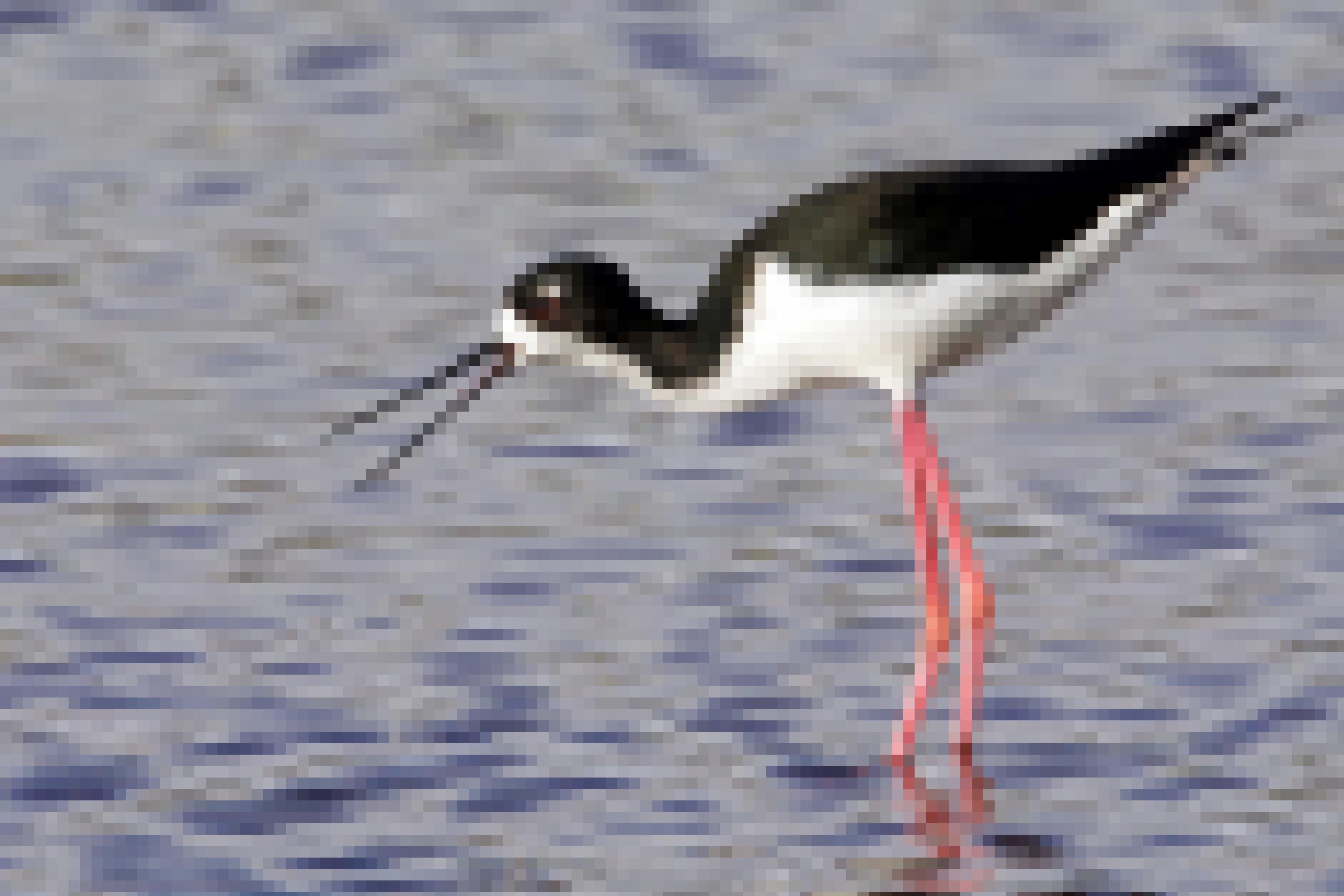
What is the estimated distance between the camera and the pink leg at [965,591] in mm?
9148

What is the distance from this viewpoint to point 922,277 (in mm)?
9039

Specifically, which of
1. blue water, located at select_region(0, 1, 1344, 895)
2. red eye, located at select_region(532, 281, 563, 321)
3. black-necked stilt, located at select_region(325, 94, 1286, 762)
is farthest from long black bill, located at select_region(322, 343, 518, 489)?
black-necked stilt, located at select_region(325, 94, 1286, 762)

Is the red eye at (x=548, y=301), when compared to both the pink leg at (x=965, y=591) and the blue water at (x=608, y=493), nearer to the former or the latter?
the blue water at (x=608, y=493)

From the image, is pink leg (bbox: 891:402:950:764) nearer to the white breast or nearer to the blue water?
the blue water

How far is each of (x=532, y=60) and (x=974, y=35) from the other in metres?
1.52

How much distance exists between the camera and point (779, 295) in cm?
914

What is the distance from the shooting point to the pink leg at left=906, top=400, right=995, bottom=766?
360 inches

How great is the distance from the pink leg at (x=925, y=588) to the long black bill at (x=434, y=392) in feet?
3.19

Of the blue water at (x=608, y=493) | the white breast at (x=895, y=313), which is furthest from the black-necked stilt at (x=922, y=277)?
the blue water at (x=608, y=493)

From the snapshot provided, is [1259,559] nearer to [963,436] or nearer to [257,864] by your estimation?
[963,436]

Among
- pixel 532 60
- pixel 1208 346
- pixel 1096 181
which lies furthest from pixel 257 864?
pixel 532 60

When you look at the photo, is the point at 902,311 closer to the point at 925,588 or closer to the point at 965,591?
the point at 965,591

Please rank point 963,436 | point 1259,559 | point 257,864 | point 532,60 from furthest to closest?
point 532,60
point 963,436
point 1259,559
point 257,864

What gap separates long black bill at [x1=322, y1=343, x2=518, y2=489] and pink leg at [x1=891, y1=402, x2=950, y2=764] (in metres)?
0.97
